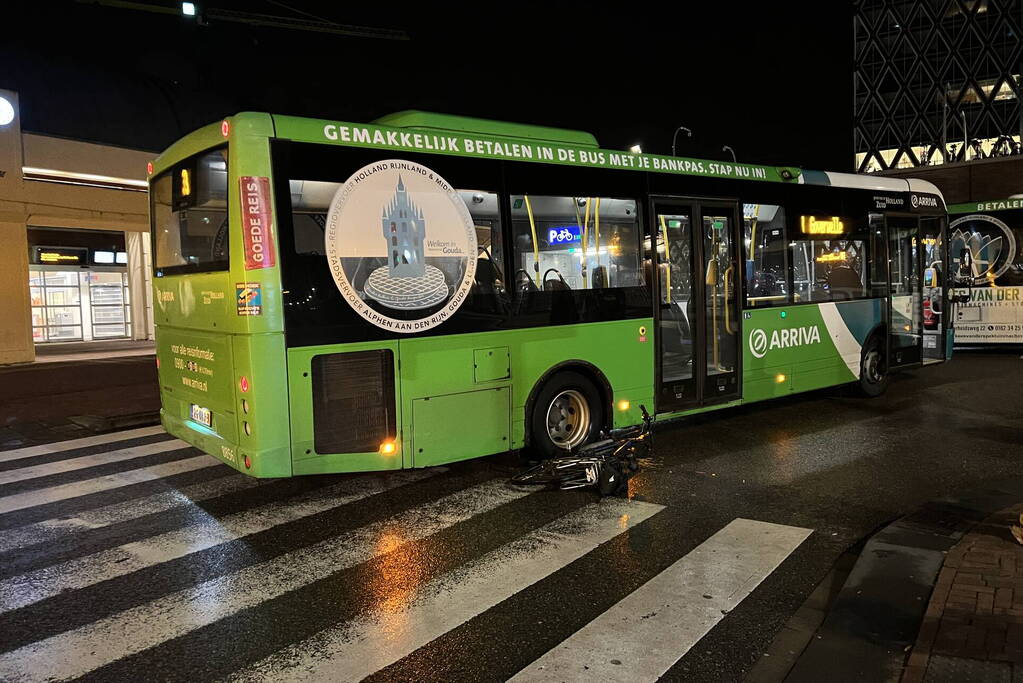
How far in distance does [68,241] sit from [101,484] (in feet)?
58.8

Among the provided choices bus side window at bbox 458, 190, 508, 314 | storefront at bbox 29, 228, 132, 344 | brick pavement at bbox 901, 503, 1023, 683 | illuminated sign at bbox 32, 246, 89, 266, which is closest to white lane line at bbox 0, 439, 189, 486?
bus side window at bbox 458, 190, 508, 314

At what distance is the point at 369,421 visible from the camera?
625 centimetres

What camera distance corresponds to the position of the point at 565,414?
25.6 ft

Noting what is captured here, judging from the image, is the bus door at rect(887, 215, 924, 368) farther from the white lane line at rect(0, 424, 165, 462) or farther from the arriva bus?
the white lane line at rect(0, 424, 165, 462)

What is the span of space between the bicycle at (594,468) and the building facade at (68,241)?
631 inches

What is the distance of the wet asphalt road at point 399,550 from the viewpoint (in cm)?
389

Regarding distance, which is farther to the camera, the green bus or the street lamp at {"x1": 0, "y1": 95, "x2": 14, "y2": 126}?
the street lamp at {"x1": 0, "y1": 95, "x2": 14, "y2": 126}

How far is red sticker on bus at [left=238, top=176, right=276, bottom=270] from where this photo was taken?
5648mm

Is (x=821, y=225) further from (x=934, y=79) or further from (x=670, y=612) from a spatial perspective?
(x=934, y=79)

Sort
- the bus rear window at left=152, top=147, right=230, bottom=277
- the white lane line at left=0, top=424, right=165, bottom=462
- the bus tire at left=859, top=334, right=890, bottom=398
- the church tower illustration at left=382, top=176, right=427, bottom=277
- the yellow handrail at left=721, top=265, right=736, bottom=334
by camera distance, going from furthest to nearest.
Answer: the bus tire at left=859, top=334, right=890, bottom=398, the yellow handrail at left=721, top=265, right=736, bottom=334, the white lane line at left=0, top=424, right=165, bottom=462, the church tower illustration at left=382, top=176, right=427, bottom=277, the bus rear window at left=152, top=147, right=230, bottom=277

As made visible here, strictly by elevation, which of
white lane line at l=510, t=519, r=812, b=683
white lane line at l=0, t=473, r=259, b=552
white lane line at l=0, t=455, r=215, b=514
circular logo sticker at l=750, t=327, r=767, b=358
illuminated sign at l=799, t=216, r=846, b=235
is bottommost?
white lane line at l=510, t=519, r=812, b=683

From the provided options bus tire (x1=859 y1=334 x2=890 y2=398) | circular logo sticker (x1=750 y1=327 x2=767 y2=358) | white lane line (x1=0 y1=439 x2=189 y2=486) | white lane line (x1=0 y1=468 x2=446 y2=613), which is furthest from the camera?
bus tire (x1=859 y1=334 x2=890 y2=398)

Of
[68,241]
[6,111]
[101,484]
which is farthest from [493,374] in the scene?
[68,241]

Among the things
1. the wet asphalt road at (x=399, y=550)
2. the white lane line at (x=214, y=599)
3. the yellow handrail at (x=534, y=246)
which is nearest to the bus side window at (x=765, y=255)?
the wet asphalt road at (x=399, y=550)
